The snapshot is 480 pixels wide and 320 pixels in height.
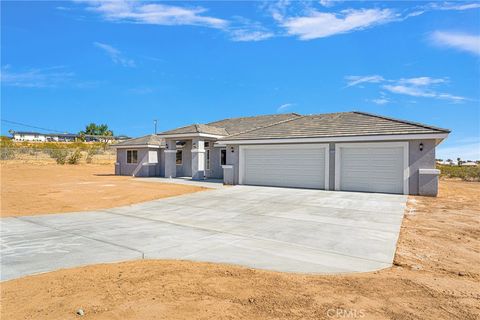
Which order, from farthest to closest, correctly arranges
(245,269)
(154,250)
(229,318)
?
(154,250)
(245,269)
(229,318)

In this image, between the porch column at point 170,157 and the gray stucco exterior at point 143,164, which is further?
the gray stucco exterior at point 143,164

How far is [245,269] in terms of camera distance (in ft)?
16.3

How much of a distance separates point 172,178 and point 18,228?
1718cm

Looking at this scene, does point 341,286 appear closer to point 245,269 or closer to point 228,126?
point 245,269

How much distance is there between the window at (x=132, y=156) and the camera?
2988 centimetres

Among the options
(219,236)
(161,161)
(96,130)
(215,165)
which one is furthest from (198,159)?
(96,130)

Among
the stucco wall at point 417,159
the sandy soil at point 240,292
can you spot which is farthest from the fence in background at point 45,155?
the sandy soil at point 240,292

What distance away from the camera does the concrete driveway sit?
217 inches

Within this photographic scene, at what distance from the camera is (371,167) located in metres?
15.9

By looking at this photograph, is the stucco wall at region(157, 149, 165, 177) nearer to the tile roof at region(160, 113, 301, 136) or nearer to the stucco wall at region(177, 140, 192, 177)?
the stucco wall at region(177, 140, 192, 177)

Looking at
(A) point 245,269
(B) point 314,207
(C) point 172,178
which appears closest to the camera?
(A) point 245,269

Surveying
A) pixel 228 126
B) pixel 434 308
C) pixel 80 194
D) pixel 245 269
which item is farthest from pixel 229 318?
pixel 228 126

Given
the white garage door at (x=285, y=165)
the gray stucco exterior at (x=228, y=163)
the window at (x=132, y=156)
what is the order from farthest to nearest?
1. the window at (x=132, y=156)
2. the white garage door at (x=285, y=165)
3. the gray stucco exterior at (x=228, y=163)

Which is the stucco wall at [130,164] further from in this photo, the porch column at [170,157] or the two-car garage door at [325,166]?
the two-car garage door at [325,166]
